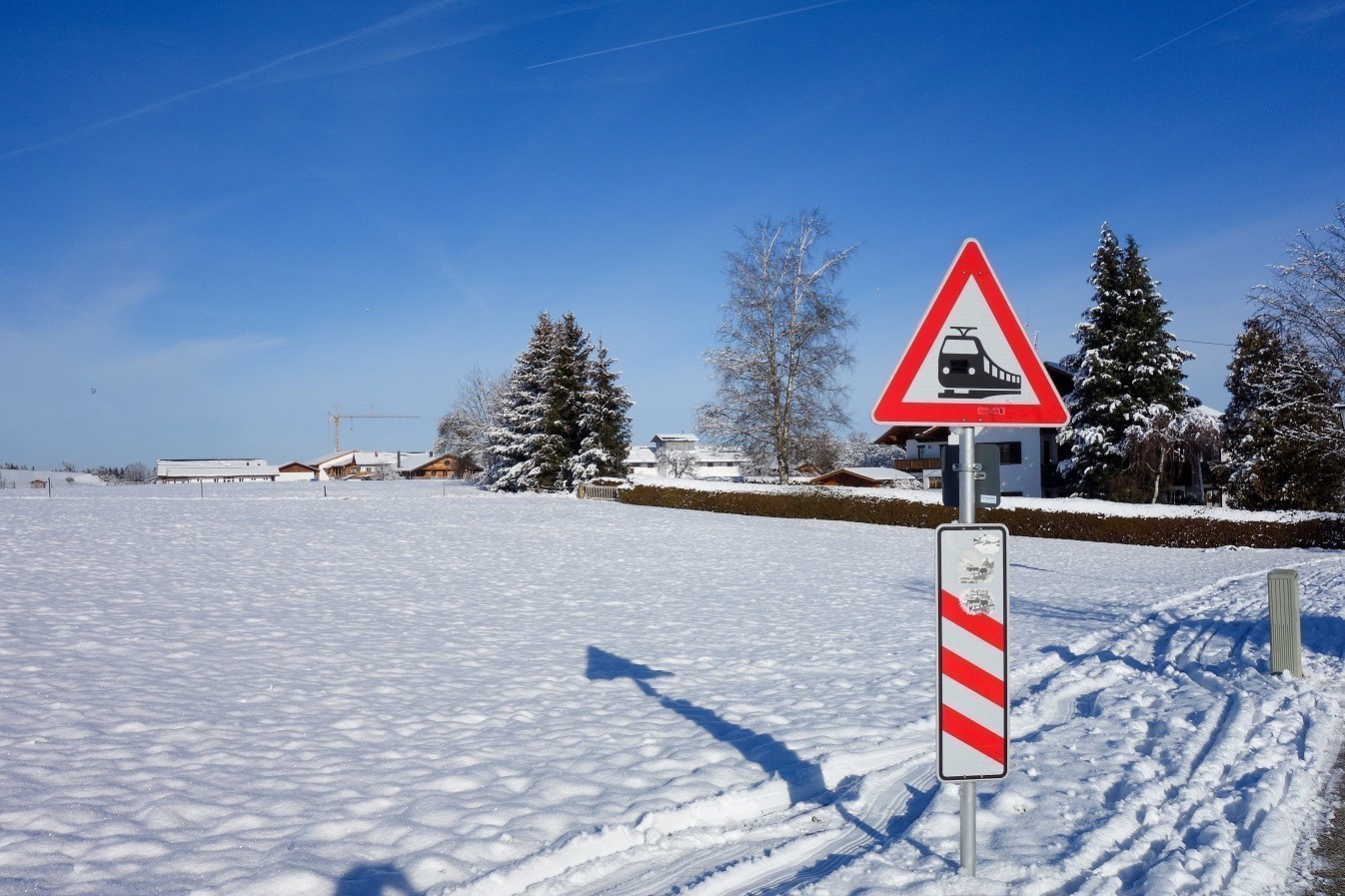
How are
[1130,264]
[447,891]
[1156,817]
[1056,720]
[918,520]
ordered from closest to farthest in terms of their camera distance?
1. [447,891]
2. [1156,817]
3. [1056,720]
4. [918,520]
5. [1130,264]

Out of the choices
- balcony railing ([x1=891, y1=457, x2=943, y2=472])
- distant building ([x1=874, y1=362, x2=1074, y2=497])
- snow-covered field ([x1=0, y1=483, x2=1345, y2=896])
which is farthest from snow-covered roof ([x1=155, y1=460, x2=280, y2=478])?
snow-covered field ([x1=0, y1=483, x2=1345, y2=896])

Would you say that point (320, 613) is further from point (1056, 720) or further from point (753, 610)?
A: point (1056, 720)

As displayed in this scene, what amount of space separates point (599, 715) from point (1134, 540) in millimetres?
25287

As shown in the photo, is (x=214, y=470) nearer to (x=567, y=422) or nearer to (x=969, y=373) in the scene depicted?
(x=567, y=422)

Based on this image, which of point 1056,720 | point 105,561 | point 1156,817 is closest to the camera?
point 1156,817

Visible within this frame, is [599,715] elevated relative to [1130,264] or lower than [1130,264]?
lower

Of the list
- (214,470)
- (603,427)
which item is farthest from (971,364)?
(214,470)

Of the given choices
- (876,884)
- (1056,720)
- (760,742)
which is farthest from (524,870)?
(1056,720)

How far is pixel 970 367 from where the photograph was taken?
3971mm

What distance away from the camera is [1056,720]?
6.90 m

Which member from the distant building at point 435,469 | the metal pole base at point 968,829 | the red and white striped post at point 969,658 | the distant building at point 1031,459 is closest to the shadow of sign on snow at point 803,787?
the metal pole base at point 968,829

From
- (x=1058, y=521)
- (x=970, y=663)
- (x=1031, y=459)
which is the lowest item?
(x=1058, y=521)

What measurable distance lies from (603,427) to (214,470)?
4713 inches

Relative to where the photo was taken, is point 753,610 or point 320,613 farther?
point 753,610
